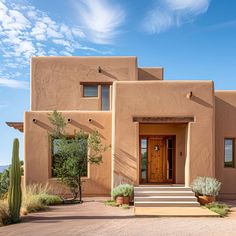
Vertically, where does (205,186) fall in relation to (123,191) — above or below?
above

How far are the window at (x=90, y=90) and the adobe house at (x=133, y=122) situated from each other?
5 centimetres

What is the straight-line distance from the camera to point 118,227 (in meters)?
9.73

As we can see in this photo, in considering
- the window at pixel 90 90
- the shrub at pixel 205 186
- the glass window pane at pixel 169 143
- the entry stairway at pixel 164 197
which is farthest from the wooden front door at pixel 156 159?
the window at pixel 90 90

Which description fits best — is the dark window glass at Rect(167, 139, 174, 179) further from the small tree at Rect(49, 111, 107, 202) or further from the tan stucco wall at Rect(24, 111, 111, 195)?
the small tree at Rect(49, 111, 107, 202)

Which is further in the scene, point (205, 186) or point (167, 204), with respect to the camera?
point (205, 186)

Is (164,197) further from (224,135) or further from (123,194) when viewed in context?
(224,135)

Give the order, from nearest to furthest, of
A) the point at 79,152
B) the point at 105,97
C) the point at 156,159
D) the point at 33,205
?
the point at 33,205 → the point at 79,152 → the point at 156,159 → the point at 105,97

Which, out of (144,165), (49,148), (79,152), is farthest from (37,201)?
(144,165)

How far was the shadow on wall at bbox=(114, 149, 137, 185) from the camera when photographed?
51.2 ft

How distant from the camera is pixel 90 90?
21.9 metres

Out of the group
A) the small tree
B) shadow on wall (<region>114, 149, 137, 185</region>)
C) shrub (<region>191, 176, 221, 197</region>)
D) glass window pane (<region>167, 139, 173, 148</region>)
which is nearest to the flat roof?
the small tree

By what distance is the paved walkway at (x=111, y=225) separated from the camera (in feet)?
29.9

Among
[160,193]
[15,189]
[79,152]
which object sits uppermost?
[79,152]

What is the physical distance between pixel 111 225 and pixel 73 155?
20.7 feet
